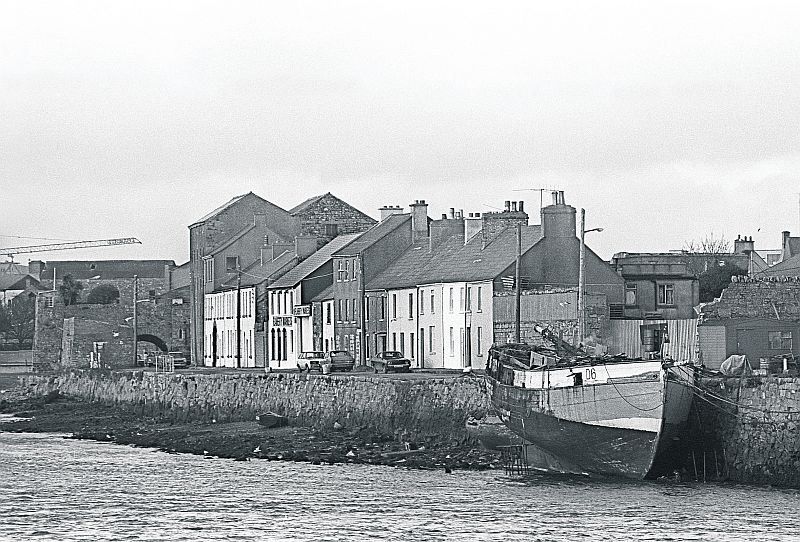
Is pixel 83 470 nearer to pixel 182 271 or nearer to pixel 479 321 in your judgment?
pixel 479 321

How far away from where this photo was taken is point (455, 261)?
73.3 metres

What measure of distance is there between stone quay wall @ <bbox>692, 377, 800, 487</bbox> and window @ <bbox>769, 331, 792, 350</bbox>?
388 inches

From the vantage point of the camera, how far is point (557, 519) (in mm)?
34844

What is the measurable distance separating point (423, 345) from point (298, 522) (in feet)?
127

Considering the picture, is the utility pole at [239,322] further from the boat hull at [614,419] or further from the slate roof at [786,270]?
the boat hull at [614,419]

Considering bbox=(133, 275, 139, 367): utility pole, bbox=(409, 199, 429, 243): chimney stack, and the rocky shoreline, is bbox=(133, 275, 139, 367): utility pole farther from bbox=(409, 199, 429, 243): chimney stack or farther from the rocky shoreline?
bbox=(409, 199, 429, 243): chimney stack

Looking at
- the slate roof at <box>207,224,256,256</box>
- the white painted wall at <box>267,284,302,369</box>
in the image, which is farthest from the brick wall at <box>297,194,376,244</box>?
the white painted wall at <box>267,284,302,369</box>

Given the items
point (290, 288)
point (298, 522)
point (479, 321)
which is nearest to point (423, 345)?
point (479, 321)

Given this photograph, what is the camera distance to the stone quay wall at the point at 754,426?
1470 inches

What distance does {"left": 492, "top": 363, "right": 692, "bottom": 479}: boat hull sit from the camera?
1508 inches

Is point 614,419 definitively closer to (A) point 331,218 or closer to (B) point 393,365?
(B) point 393,365

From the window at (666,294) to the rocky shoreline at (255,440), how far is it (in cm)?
1748

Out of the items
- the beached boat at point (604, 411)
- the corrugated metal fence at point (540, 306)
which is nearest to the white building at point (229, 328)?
the corrugated metal fence at point (540, 306)

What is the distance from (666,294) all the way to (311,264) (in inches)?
1130
